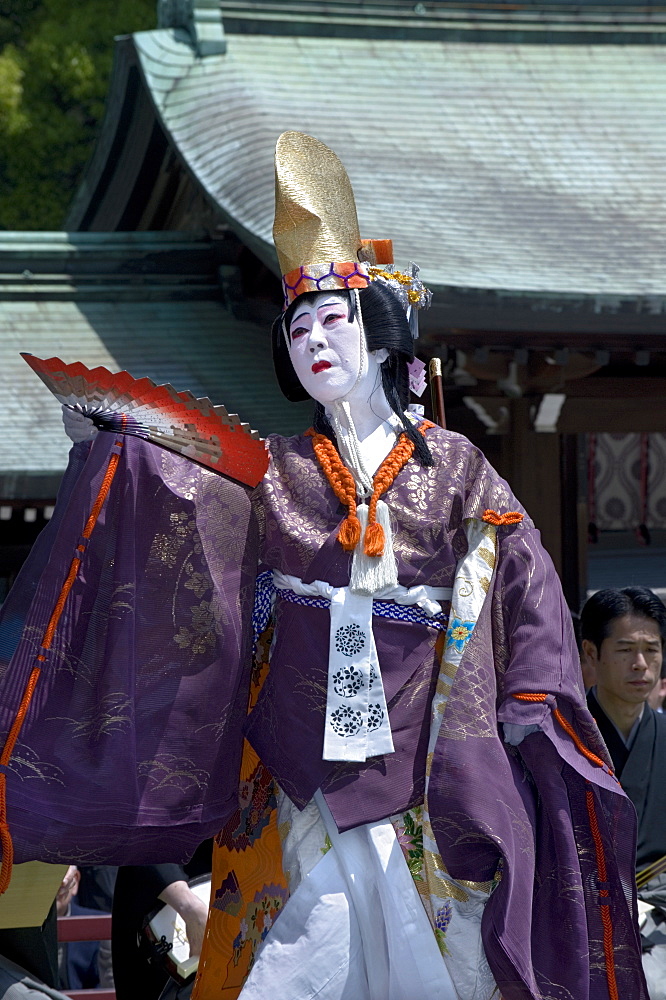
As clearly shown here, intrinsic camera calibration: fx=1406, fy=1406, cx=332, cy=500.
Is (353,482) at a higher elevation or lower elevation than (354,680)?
higher

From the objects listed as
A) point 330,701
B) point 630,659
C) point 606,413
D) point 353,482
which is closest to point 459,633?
point 330,701

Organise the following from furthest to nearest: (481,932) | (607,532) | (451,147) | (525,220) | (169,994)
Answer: (607,532) < (451,147) < (525,220) < (169,994) < (481,932)

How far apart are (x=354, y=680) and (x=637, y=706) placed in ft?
5.38

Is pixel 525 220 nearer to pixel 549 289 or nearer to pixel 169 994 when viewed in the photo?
pixel 549 289

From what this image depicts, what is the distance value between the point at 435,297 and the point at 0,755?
3000 mm

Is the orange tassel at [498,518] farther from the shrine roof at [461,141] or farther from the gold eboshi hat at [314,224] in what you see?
the shrine roof at [461,141]

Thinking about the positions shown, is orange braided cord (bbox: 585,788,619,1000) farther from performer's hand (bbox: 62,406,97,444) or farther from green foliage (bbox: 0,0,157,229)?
green foliage (bbox: 0,0,157,229)

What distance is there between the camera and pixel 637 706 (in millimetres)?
4551

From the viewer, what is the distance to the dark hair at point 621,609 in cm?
462

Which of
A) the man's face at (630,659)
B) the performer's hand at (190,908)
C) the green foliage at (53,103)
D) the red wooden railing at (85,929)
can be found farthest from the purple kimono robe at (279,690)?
the green foliage at (53,103)

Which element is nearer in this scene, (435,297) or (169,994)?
(169,994)

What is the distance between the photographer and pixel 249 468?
3389 millimetres

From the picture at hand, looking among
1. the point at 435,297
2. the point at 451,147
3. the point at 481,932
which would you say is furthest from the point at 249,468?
the point at 451,147

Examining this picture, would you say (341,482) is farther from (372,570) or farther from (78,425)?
(78,425)
